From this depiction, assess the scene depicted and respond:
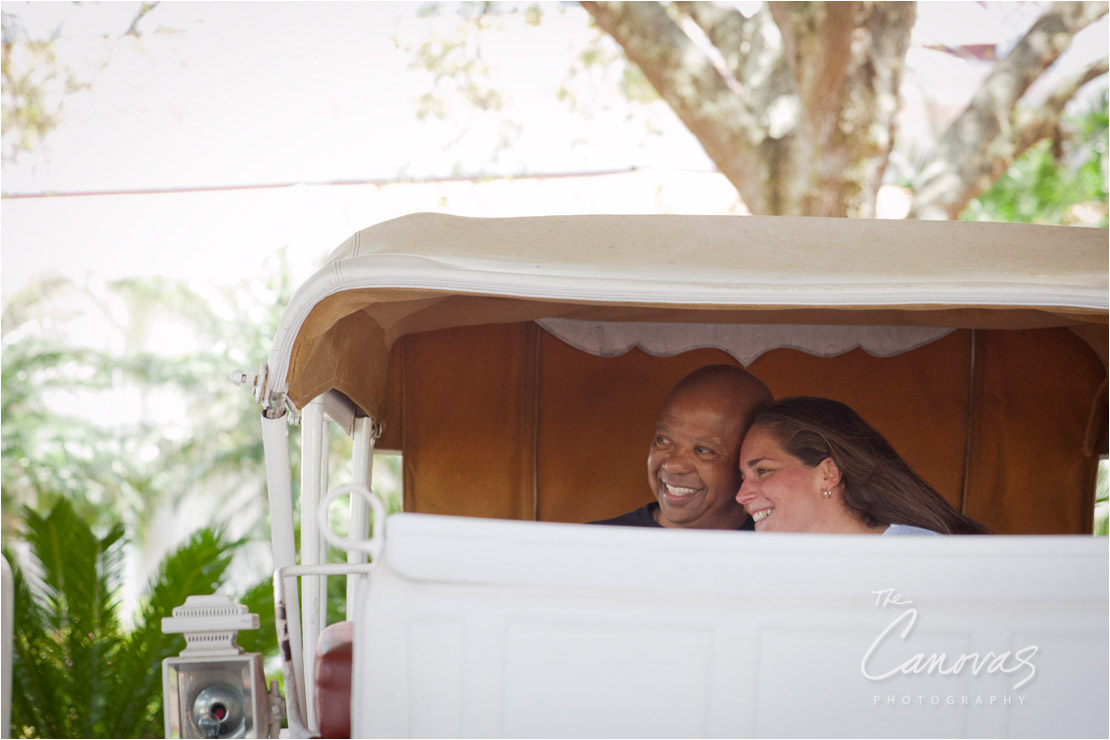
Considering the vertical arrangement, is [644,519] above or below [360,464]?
below

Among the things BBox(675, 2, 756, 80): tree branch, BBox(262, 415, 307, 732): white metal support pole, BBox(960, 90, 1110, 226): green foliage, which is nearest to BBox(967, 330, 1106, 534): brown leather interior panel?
BBox(262, 415, 307, 732): white metal support pole

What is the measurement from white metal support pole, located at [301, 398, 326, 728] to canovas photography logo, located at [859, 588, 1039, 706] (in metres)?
1.36

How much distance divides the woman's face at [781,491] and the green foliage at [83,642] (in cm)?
256

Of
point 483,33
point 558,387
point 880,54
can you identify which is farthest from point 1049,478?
point 483,33

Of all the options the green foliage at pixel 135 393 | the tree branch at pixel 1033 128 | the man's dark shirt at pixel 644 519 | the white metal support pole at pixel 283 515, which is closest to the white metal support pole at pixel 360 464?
the white metal support pole at pixel 283 515

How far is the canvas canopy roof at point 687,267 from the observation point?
2055 mm

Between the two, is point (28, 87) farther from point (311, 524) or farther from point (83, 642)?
point (311, 524)

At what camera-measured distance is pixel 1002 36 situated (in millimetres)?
7188

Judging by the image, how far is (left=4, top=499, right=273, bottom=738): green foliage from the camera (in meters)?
4.20

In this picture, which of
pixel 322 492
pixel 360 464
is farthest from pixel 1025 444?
pixel 322 492

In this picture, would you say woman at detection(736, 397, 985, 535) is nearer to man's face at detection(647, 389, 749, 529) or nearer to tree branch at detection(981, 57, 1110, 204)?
man's face at detection(647, 389, 749, 529)

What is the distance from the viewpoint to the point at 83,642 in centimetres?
428

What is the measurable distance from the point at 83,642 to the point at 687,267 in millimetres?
3569

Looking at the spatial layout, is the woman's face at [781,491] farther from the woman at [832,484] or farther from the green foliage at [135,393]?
the green foliage at [135,393]
